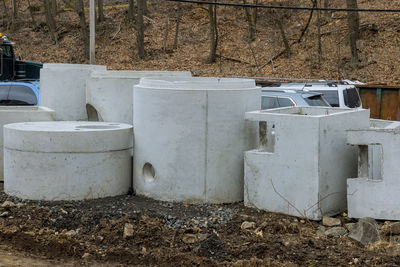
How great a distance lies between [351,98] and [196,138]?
283 inches

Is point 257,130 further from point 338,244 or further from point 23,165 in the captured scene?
point 23,165

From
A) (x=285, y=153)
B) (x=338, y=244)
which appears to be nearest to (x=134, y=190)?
(x=285, y=153)

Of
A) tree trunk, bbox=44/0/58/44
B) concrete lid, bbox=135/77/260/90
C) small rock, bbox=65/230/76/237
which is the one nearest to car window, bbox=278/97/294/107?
concrete lid, bbox=135/77/260/90

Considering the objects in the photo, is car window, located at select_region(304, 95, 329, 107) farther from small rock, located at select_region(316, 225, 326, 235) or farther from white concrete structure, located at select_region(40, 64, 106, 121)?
small rock, located at select_region(316, 225, 326, 235)

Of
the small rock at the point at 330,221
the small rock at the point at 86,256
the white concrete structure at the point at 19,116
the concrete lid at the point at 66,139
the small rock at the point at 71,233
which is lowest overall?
the small rock at the point at 86,256

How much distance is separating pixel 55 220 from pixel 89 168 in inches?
54.8

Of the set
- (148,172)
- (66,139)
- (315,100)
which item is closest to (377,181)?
(148,172)

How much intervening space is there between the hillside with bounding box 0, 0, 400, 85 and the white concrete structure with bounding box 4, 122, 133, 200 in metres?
16.7

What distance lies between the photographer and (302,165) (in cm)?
993

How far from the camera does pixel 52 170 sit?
10.7 m

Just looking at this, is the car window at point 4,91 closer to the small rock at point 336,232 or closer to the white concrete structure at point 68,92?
the white concrete structure at point 68,92

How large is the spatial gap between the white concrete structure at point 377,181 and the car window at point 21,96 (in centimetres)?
1024

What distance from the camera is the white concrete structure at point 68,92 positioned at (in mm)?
14630

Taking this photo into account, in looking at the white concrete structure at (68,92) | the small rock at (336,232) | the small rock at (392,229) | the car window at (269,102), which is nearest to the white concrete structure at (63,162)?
the white concrete structure at (68,92)
